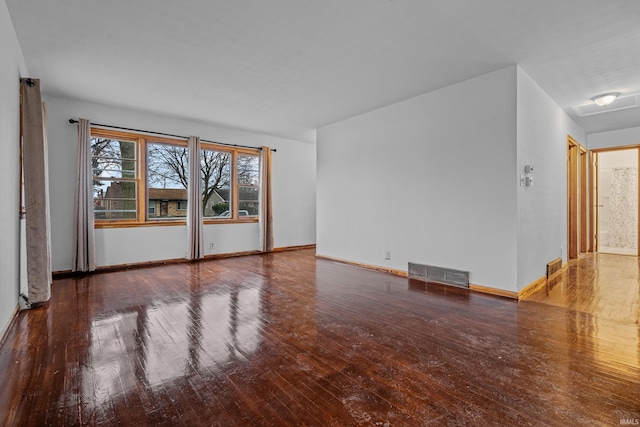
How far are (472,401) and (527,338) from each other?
1.21 metres

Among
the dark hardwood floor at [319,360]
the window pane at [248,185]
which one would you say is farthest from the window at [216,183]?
the dark hardwood floor at [319,360]

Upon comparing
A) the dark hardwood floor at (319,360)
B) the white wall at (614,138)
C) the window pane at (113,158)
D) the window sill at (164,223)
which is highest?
the white wall at (614,138)

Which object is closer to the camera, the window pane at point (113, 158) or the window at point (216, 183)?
the window pane at point (113, 158)

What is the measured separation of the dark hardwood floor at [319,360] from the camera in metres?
1.63

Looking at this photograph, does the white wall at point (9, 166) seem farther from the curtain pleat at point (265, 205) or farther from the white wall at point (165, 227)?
the curtain pleat at point (265, 205)

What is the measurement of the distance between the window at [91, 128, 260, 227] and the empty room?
4 centimetres

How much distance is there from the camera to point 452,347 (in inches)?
94.0

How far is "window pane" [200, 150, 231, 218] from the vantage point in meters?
6.44

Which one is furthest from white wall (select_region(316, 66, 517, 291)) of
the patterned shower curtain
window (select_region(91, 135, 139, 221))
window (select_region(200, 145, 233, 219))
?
the patterned shower curtain

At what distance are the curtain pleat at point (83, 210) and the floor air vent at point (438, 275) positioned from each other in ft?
16.9

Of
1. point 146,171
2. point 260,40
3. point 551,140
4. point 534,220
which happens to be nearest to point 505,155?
point 534,220

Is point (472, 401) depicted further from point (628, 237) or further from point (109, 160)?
point (628, 237)

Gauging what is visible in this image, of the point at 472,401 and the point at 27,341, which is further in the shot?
the point at 27,341

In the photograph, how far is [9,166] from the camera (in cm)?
282
